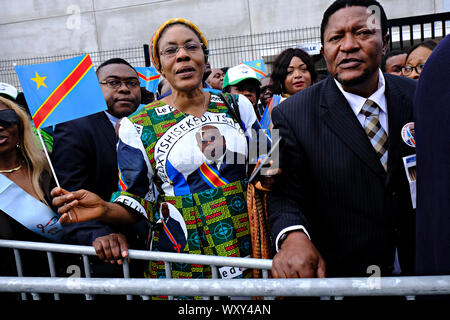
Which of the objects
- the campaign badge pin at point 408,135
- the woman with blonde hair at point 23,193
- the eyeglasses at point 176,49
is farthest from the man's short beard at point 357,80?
the woman with blonde hair at point 23,193

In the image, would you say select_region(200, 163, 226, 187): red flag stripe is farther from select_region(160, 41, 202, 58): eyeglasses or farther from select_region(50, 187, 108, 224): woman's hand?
select_region(160, 41, 202, 58): eyeglasses

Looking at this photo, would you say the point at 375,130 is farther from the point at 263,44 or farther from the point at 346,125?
the point at 263,44

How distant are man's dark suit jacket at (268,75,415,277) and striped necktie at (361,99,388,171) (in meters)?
0.04

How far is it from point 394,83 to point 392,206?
23.5 inches

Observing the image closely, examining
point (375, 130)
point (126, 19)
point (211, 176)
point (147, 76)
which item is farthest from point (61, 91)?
point (126, 19)

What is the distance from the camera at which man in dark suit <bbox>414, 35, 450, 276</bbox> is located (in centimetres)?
110

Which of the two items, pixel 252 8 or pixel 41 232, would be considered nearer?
pixel 41 232

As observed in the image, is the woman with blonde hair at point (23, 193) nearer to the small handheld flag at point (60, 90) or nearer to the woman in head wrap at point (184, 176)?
the small handheld flag at point (60, 90)

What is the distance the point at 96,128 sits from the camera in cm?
277

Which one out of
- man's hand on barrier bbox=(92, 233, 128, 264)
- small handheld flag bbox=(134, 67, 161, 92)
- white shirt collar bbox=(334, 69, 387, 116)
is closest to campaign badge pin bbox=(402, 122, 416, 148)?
white shirt collar bbox=(334, 69, 387, 116)

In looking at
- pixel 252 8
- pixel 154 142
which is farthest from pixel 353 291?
pixel 252 8

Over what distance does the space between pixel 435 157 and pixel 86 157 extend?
2.10 m

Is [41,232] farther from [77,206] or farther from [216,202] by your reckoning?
[216,202]

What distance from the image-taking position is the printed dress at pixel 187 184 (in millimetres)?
2057
